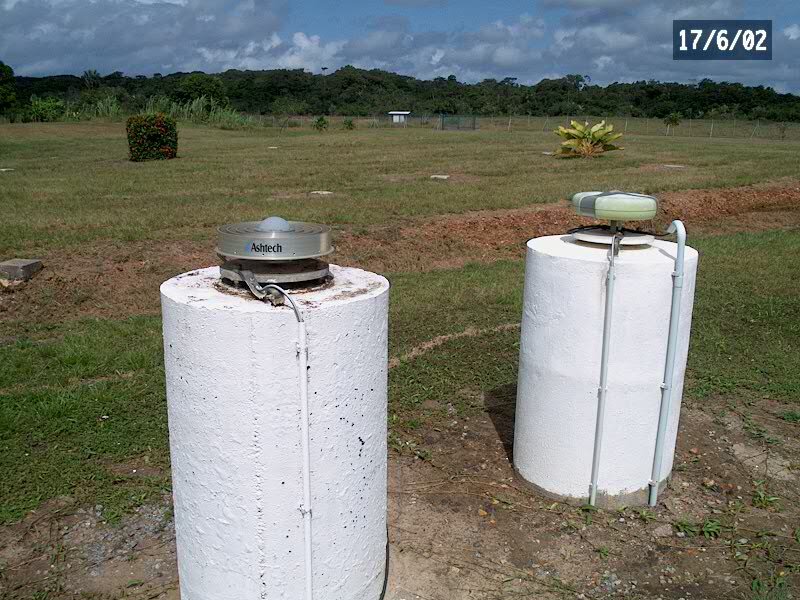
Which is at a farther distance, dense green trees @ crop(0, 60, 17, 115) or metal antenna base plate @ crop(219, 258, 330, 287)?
dense green trees @ crop(0, 60, 17, 115)

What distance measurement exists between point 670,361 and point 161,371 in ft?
13.5

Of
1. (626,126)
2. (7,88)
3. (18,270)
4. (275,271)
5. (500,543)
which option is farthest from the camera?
(7,88)

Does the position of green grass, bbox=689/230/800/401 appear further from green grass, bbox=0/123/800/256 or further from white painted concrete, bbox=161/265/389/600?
green grass, bbox=0/123/800/256

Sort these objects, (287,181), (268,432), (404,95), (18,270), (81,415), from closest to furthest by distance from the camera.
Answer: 1. (268,432)
2. (81,415)
3. (18,270)
4. (287,181)
5. (404,95)

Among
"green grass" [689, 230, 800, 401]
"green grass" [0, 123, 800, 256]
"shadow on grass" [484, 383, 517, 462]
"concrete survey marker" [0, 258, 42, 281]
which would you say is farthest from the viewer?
"green grass" [0, 123, 800, 256]

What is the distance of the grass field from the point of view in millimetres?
5043

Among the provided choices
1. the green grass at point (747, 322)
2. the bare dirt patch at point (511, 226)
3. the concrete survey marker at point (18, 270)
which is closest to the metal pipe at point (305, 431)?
the green grass at point (747, 322)

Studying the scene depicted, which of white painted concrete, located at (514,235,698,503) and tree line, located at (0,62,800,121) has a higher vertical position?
tree line, located at (0,62,800,121)

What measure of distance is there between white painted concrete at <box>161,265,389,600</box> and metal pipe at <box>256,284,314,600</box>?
2 cm

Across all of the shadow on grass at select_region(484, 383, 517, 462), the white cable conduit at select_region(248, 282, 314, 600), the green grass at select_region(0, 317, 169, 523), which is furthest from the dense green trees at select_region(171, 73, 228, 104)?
the white cable conduit at select_region(248, 282, 314, 600)

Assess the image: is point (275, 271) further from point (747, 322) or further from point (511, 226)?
point (511, 226)

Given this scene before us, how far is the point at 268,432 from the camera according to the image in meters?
2.65

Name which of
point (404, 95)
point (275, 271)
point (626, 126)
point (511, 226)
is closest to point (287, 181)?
point (511, 226)

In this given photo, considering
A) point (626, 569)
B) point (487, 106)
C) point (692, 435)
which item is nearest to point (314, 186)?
point (692, 435)
